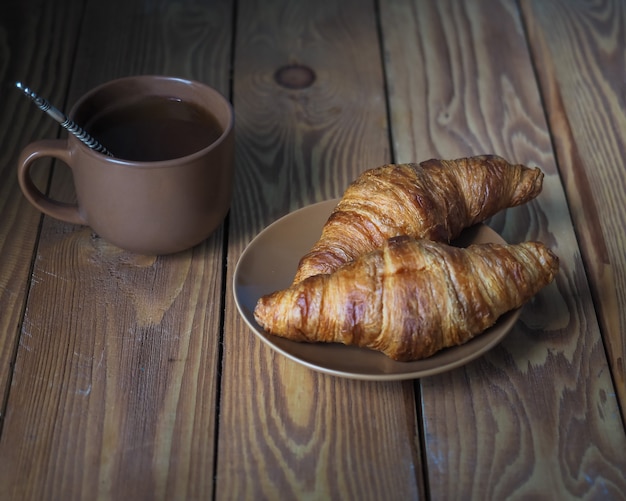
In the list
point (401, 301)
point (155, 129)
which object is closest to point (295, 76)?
point (155, 129)

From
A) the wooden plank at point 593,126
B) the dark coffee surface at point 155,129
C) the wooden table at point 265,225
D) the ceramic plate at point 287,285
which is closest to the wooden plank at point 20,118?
the wooden table at point 265,225

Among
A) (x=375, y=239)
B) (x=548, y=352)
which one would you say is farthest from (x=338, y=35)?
(x=548, y=352)

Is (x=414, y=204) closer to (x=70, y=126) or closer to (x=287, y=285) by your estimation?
(x=287, y=285)

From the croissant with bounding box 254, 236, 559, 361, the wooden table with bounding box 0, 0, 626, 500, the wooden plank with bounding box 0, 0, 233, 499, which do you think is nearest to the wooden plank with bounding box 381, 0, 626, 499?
the wooden table with bounding box 0, 0, 626, 500

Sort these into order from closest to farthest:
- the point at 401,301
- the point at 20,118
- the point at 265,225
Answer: the point at 401,301, the point at 265,225, the point at 20,118

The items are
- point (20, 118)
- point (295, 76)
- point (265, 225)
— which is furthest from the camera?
point (295, 76)

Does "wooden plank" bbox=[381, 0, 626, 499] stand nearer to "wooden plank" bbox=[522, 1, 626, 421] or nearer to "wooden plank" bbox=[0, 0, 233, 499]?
"wooden plank" bbox=[522, 1, 626, 421]

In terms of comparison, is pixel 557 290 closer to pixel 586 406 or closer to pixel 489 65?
pixel 586 406
